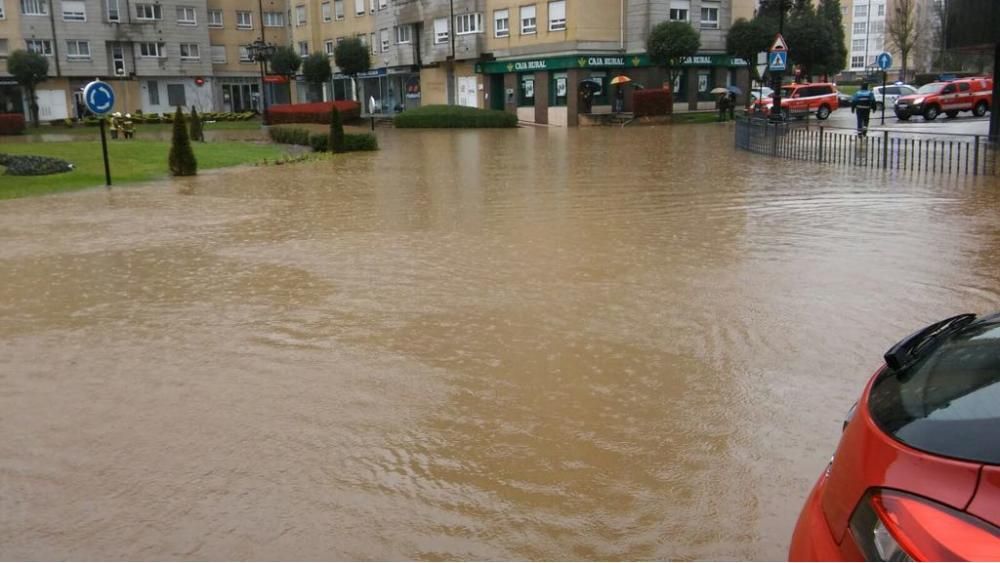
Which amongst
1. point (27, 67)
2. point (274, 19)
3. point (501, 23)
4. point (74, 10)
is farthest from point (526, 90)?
point (274, 19)

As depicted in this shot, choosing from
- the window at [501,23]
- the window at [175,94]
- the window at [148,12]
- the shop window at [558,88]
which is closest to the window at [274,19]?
the window at [175,94]

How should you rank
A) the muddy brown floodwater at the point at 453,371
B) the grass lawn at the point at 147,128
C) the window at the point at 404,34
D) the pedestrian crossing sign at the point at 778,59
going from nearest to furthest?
the muddy brown floodwater at the point at 453,371
the pedestrian crossing sign at the point at 778,59
the grass lawn at the point at 147,128
the window at the point at 404,34

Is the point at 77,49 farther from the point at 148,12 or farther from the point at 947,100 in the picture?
the point at 947,100

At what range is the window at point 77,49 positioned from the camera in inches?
2373

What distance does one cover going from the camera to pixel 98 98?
16734 millimetres

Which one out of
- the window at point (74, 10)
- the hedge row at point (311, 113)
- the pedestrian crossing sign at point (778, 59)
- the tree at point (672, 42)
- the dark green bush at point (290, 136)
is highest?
the window at point (74, 10)

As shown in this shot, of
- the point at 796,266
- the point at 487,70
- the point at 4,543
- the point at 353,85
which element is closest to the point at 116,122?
the point at 487,70

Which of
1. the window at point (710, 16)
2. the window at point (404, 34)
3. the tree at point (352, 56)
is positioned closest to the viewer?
the window at point (710, 16)

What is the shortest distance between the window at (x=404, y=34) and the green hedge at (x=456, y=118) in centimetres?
1384

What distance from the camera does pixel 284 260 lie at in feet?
33.7

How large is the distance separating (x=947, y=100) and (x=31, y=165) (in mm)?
33058

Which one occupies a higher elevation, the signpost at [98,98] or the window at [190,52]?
the window at [190,52]

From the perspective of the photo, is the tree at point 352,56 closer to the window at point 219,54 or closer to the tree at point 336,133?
the window at point 219,54

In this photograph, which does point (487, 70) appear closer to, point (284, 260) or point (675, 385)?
point (284, 260)
